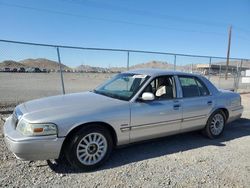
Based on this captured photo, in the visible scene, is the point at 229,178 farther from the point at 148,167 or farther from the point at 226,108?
the point at 226,108

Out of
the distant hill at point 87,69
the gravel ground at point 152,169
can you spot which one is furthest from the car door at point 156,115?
the distant hill at point 87,69

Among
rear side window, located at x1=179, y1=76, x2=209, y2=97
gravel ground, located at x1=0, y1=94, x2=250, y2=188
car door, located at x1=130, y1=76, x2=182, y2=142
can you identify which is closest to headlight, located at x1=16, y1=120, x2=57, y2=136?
gravel ground, located at x1=0, y1=94, x2=250, y2=188

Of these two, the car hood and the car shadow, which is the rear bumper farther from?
Result: the car hood

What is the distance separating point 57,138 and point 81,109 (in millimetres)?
585

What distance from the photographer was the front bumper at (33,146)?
333cm

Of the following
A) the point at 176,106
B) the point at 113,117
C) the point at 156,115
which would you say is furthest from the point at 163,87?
the point at 113,117

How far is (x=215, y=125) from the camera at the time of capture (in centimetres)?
567

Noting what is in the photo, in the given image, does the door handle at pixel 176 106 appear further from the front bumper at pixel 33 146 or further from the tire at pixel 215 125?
the front bumper at pixel 33 146

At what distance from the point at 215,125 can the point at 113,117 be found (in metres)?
2.89

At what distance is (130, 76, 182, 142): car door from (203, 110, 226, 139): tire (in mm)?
1018

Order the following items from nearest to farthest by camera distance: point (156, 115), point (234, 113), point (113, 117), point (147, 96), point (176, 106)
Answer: point (113, 117) < point (147, 96) < point (156, 115) < point (176, 106) < point (234, 113)

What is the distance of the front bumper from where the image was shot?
3332mm

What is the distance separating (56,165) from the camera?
391cm

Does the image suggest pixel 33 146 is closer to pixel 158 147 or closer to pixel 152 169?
pixel 152 169
